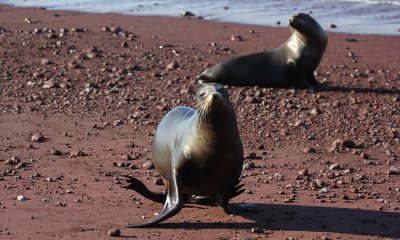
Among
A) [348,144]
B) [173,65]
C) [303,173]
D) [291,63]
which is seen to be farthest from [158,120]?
[291,63]

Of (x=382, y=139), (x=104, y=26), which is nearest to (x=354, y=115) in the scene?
(x=382, y=139)

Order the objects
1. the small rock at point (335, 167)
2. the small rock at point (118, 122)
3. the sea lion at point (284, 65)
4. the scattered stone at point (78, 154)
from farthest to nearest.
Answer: the sea lion at point (284, 65), the small rock at point (118, 122), the scattered stone at point (78, 154), the small rock at point (335, 167)

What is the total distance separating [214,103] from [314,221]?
41.7 inches

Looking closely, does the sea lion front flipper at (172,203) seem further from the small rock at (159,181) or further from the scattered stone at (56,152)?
the scattered stone at (56,152)

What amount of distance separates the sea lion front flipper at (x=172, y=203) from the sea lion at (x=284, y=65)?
5.62 meters

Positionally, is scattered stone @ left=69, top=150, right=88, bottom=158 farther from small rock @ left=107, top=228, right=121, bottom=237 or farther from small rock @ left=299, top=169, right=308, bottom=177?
small rock @ left=107, top=228, right=121, bottom=237

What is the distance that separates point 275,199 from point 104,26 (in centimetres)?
1073

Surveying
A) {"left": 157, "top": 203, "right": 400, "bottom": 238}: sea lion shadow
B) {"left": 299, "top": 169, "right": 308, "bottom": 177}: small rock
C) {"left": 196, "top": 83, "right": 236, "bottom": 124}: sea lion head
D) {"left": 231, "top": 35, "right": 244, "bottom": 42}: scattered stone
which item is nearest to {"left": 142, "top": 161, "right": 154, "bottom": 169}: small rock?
{"left": 299, "top": 169, "right": 308, "bottom": 177}: small rock

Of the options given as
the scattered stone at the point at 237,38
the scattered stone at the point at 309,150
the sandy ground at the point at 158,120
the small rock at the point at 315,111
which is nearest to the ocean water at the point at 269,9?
the sandy ground at the point at 158,120

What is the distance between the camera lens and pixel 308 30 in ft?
42.8

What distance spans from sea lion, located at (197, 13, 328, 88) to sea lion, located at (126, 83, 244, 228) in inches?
217

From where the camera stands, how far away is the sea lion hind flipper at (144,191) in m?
7.21

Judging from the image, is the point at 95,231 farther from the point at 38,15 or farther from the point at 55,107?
the point at 38,15

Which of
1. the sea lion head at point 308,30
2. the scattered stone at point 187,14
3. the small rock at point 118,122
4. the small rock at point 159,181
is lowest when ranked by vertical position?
the scattered stone at point 187,14
